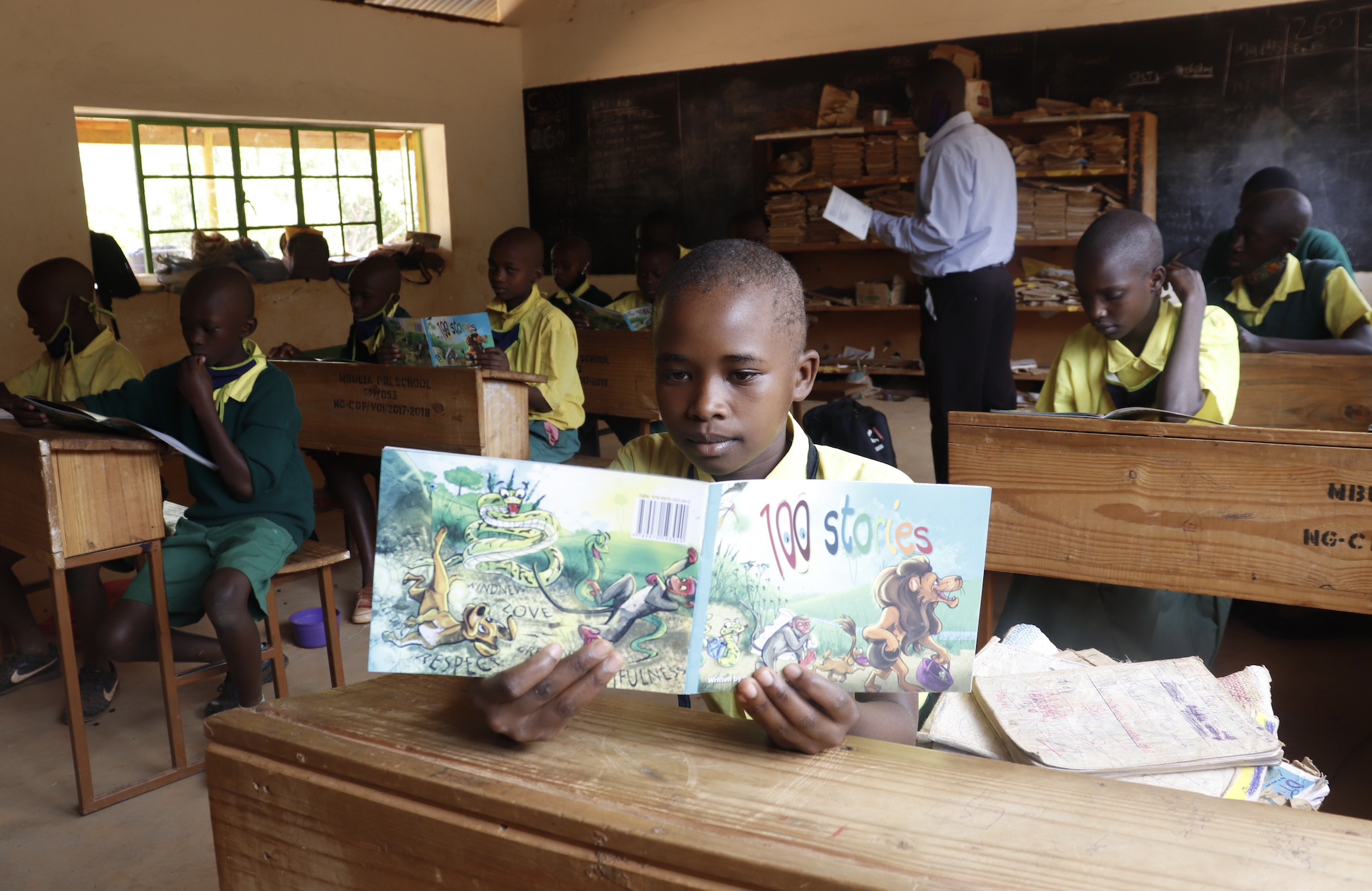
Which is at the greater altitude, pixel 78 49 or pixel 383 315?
pixel 78 49

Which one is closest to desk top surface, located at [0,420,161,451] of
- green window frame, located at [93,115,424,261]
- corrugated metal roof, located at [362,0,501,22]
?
green window frame, located at [93,115,424,261]

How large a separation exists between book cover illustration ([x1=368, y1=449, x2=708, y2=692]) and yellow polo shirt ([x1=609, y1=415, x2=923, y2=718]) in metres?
0.34

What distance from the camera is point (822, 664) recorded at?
74cm

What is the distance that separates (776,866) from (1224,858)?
261 mm

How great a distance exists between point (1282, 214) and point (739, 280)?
2.66 meters

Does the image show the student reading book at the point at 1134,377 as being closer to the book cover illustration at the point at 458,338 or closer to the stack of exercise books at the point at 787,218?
the book cover illustration at the point at 458,338

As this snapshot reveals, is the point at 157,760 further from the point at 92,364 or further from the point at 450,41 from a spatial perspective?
the point at 450,41

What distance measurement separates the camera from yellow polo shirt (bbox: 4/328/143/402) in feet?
9.81

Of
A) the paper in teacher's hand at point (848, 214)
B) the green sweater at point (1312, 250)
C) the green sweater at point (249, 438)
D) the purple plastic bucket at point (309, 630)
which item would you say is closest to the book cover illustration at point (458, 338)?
the green sweater at point (249, 438)

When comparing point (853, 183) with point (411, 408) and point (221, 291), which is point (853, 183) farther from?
point (221, 291)

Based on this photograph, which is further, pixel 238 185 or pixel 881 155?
pixel 238 185

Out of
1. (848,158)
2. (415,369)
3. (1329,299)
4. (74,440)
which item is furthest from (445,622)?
(848,158)

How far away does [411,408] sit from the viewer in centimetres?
299

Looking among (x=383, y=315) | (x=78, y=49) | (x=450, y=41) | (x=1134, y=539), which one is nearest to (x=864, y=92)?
(x=450, y=41)
